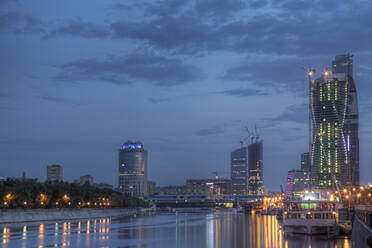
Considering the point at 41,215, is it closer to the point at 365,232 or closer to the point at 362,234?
the point at 362,234

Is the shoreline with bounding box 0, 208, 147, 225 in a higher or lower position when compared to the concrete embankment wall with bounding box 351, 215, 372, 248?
lower

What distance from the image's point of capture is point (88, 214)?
199375mm

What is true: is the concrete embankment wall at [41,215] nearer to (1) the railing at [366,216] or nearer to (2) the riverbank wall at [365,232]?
(1) the railing at [366,216]

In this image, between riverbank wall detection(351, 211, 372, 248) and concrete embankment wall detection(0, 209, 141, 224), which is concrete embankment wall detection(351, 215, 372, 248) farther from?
concrete embankment wall detection(0, 209, 141, 224)

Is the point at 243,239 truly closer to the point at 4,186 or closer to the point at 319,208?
the point at 319,208

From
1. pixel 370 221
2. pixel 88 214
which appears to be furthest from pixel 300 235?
pixel 88 214

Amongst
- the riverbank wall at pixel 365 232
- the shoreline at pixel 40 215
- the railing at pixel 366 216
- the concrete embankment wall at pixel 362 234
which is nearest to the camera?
the riverbank wall at pixel 365 232

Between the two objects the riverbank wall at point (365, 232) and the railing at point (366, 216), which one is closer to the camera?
the riverbank wall at point (365, 232)

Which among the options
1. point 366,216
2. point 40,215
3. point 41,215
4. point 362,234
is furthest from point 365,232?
point 41,215

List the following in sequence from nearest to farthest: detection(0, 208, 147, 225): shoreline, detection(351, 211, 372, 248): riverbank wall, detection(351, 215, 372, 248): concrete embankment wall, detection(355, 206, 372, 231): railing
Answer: detection(351, 211, 372, 248): riverbank wall → detection(351, 215, 372, 248): concrete embankment wall → detection(355, 206, 372, 231): railing → detection(0, 208, 147, 225): shoreline

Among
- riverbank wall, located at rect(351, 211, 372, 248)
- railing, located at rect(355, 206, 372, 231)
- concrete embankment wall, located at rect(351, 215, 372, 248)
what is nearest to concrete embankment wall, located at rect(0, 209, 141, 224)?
railing, located at rect(355, 206, 372, 231)

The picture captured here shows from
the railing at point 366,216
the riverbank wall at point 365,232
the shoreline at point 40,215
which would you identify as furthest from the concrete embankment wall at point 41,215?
the riverbank wall at point 365,232

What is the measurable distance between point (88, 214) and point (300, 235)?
113068 mm

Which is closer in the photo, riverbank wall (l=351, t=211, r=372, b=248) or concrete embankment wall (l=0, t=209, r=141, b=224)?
riverbank wall (l=351, t=211, r=372, b=248)
